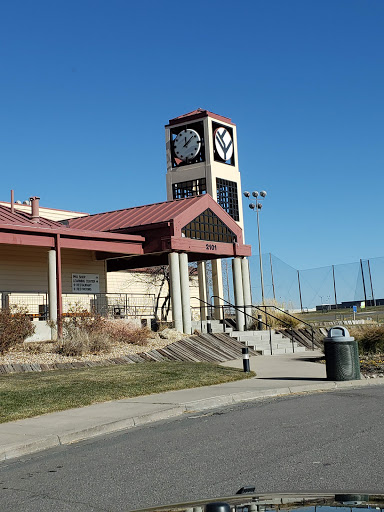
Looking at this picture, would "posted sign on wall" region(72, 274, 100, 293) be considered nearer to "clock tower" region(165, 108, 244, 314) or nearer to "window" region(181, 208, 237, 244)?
"window" region(181, 208, 237, 244)

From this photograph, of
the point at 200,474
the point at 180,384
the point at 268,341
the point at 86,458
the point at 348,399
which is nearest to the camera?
the point at 200,474

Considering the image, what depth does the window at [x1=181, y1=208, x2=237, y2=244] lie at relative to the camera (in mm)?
28895

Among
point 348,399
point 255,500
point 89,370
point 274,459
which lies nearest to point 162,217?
point 89,370

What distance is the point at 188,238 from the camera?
28.1 meters

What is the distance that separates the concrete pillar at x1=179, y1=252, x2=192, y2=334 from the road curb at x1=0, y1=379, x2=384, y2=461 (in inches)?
463

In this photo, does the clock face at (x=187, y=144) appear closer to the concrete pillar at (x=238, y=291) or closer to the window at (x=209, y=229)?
the window at (x=209, y=229)

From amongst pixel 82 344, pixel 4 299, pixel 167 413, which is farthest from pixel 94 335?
pixel 167 413

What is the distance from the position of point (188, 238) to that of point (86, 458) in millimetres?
20085

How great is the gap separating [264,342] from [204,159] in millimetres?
18748

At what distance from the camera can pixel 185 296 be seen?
27188mm

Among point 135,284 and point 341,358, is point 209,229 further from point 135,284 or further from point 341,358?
point 341,358

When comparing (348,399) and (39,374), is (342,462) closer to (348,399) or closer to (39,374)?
(348,399)

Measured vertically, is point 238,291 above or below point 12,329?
above

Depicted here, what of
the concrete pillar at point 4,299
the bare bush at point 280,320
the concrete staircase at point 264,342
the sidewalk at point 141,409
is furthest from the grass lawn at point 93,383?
the bare bush at point 280,320
